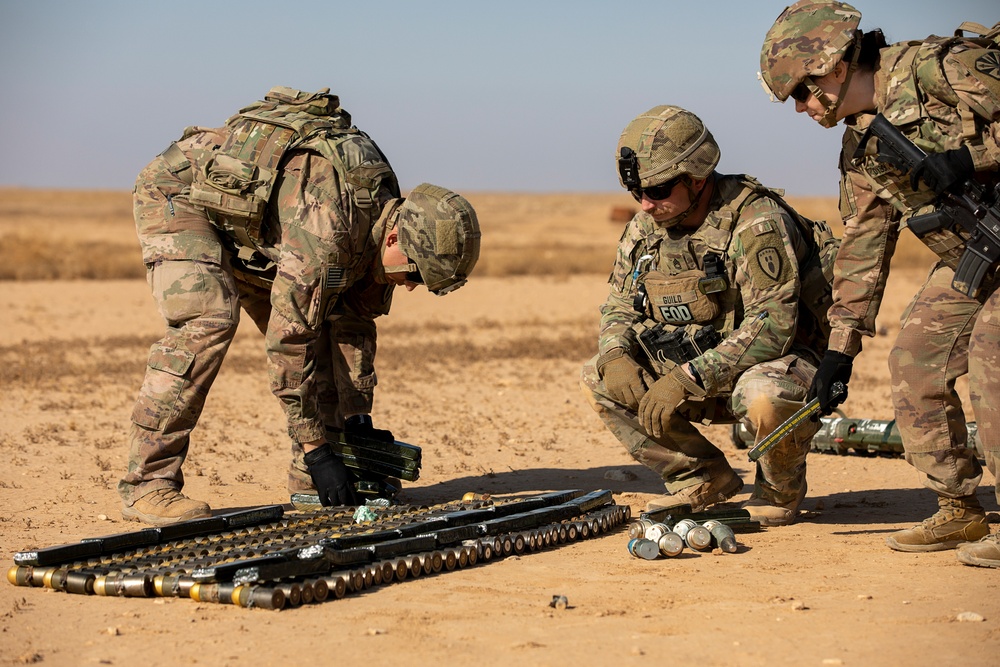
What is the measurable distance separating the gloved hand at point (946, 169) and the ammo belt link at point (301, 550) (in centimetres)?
269

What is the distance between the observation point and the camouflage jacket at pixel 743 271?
7.00m

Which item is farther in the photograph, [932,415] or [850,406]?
[850,406]

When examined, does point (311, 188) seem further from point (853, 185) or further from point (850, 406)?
point (850, 406)

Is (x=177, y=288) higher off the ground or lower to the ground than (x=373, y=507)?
higher

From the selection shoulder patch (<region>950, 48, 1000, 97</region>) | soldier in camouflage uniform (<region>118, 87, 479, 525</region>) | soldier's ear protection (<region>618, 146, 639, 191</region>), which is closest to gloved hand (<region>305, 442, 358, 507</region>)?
soldier in camouflage uniform (<region>118, 87, 479, 525</region>)

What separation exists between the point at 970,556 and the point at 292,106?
4896 millimetres

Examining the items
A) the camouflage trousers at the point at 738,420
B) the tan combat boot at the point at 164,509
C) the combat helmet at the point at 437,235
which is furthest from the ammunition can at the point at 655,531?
the tan combat boot at the point at 164,509

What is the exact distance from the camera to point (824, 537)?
712 centimetres

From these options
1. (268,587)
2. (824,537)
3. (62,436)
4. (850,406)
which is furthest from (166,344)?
(850,406)

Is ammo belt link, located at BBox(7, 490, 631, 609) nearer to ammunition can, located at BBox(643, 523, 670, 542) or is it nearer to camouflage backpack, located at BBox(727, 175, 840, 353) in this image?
ammunition can, located at BBox(643, 523, 670, 542)

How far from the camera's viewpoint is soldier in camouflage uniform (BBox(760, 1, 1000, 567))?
6.05m

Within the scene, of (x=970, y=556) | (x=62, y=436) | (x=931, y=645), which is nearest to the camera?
(x=931, y=645)

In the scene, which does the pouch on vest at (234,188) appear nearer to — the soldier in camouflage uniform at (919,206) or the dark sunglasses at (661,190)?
the dark sunglasses at (661,190)

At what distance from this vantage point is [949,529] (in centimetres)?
659
